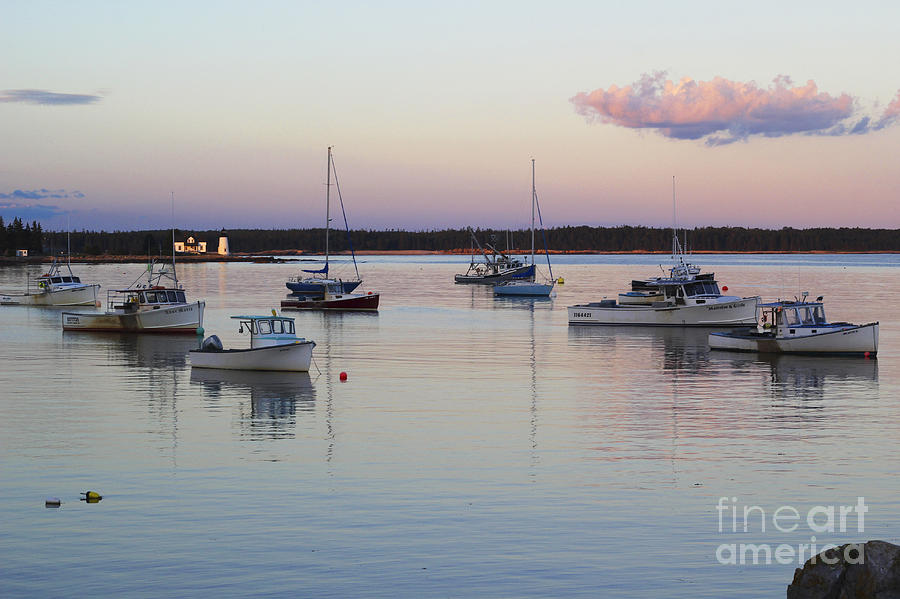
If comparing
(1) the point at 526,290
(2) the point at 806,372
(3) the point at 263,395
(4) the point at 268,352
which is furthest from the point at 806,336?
(1) the point at 526,290

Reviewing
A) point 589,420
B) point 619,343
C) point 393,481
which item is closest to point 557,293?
point 619,343

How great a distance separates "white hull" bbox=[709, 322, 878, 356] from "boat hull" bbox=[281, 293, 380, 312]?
142ft

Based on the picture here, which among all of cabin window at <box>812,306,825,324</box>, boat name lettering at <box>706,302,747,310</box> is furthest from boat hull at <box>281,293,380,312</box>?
cabin window at <box>812,306,825,324</box>

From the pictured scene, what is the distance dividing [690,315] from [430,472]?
50738mm

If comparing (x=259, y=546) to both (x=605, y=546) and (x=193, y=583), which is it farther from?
(x=605, y=546)

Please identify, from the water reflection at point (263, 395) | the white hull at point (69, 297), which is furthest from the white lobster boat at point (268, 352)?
the white hull at point (69, 297)

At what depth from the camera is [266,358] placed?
145 ft

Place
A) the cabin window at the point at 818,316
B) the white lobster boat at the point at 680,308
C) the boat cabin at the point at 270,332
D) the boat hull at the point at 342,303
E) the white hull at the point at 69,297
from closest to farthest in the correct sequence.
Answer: the boat cabin at the point at 270,332 < the cabin window at the point at 818,316 < the white lobster boat at the point at 680,308 < the boat hull at the point at 342,303 < the white hull at the point at 69,297

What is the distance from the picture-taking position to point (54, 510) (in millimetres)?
21125

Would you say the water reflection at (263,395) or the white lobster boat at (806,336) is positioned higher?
the white lobster boat at (806,336)

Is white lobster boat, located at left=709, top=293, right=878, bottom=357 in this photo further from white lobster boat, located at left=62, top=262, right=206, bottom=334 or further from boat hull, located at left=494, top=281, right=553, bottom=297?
boat hull, located at left=494, top=281, right=553, bottom=297

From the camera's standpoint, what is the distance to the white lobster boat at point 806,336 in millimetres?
51062

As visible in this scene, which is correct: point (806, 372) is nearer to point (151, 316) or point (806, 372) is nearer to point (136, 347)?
point (136, 347)

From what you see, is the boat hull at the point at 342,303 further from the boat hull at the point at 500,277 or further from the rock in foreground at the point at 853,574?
the rock in foreground at the point at 853,574
